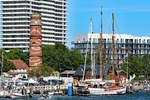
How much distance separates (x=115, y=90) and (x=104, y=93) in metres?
4.05

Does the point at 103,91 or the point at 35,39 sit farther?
the point at 35,39

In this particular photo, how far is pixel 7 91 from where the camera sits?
107m

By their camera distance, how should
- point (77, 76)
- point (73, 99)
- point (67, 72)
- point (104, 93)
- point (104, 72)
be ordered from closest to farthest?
1. point (73, 99)
2. point (104, 93)
3. point (104, 72)
4. point (77, 76)
5. point (67, 72)

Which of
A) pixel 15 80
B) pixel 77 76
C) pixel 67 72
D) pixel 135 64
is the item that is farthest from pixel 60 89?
pixel 135 64

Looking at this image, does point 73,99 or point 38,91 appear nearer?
point 73,99

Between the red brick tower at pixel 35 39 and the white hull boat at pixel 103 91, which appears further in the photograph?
the red brick tower at pixel 35 39

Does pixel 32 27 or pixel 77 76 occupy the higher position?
pixel 32 27

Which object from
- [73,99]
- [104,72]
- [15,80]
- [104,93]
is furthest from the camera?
[104,72]

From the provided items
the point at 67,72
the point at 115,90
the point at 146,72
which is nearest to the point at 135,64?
the point at 146,72

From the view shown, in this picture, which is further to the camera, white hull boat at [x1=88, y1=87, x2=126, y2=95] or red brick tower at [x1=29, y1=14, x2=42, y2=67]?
red brick tower at [x1=29, y1=14, x2=42, y2=67]

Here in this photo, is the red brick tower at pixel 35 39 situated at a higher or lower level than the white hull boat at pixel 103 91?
higher

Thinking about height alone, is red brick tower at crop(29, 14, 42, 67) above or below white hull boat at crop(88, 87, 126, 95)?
above

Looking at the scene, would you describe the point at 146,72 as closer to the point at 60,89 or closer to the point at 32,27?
the point at 32,27

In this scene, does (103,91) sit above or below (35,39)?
below
